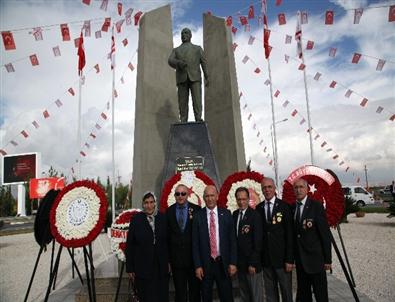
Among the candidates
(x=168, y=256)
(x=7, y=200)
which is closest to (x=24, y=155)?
(x=7, y=200)

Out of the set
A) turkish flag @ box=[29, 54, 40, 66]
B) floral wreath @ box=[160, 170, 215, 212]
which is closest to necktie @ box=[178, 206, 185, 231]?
floral wreath @ box=[160, 170, 215, 212]

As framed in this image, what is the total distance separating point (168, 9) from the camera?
10656mm

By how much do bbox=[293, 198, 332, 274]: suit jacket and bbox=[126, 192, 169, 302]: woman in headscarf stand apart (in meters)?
1.41

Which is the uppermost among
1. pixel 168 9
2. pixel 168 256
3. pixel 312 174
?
pixel 168 9

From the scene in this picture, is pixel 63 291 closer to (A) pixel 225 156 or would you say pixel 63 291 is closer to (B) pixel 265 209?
(B) pixel 265 209

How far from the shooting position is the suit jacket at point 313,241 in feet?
11.1

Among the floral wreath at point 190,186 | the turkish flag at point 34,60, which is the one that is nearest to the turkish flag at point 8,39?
the turkish flag at point 34,60

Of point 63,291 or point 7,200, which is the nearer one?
point 63,291

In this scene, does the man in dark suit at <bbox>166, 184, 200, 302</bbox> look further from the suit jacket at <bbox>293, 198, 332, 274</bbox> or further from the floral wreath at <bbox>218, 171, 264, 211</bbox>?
the floral wreath at <bbox>218, 171, 264, 211</bbox>

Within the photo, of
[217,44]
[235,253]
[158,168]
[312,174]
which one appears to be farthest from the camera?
[217,44]

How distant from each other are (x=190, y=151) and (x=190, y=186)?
4.32ft

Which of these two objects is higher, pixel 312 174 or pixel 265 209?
pixel 312 174

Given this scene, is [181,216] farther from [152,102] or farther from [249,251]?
[152,102]

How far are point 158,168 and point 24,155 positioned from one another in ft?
122
